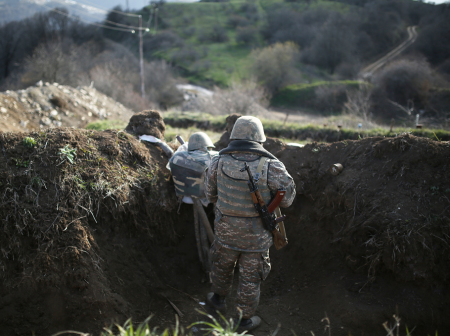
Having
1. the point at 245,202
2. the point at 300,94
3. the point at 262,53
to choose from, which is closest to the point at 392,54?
the point at 300,94

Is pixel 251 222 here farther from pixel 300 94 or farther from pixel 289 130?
pixel 300 94

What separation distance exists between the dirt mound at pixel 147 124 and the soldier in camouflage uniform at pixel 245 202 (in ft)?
8.04

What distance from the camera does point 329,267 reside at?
4594mm

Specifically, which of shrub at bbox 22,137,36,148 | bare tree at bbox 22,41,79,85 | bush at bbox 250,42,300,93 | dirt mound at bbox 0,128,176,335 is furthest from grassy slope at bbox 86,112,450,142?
bush at bbox 250,42,300,93

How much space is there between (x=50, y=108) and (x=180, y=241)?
40.2ft

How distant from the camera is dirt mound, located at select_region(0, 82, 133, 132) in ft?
40.5

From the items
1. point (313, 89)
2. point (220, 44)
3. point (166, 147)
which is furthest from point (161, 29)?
point (166, 147)

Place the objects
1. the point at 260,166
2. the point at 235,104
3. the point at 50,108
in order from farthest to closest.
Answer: the point at 235,104
the point at 50,108
the point at 260,166

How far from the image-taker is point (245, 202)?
11.8 feet

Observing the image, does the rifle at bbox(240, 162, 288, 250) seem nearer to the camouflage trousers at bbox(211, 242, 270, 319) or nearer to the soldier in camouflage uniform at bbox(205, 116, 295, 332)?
the soldier in camouflage uniform at bbox(205, 116, 295, 332)

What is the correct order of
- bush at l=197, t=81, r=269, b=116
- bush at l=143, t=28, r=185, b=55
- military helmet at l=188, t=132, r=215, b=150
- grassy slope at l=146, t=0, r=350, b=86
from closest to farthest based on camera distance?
1. military helmet at l=188, t=132, r=215, b=150
2. bush at l=197, t=81, r=269, b=116
3. grassy slope at l=146, t=0, r=350, b=86
4. bush at l=143, t=28, r=185, b=55

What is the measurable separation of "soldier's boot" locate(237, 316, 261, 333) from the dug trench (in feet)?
0.44

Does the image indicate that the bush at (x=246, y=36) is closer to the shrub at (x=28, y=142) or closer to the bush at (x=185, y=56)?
the bush at (x=185, y=56)

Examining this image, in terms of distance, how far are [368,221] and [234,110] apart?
46.3ft
